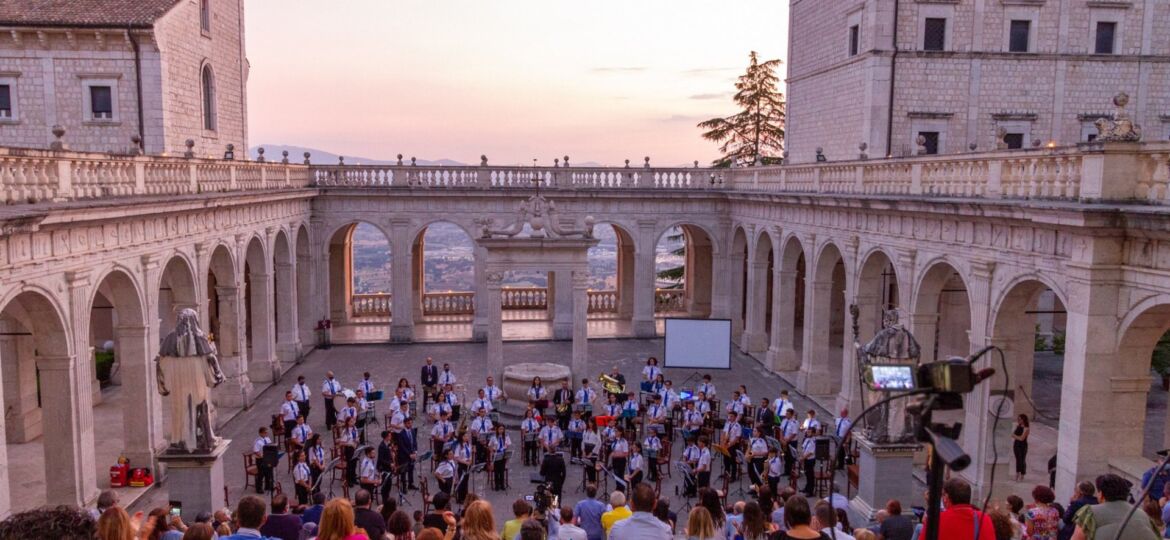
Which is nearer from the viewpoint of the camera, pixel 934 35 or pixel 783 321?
pixel 934 35

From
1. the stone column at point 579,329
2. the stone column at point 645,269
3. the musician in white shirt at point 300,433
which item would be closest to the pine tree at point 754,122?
the stone column at point 645,269

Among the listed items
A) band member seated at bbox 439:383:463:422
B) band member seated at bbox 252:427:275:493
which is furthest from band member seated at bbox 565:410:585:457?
band member seated at bbox 252:427:275:493

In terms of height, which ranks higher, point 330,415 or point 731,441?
point 731,441

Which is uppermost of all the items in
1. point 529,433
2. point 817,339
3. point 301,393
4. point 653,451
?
point 817,339

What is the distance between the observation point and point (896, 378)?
6316mm

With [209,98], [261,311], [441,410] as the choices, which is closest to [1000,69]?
[441,410]

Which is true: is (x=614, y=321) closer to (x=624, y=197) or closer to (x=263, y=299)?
(x=624, y=197)

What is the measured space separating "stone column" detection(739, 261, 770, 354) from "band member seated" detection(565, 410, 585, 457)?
1335cm

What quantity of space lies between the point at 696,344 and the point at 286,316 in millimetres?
14352

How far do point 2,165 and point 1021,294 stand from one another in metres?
17.3

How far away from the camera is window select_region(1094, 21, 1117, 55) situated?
28.0 metres

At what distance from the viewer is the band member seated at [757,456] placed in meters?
17.5

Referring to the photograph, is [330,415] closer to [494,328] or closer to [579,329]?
[494,328]

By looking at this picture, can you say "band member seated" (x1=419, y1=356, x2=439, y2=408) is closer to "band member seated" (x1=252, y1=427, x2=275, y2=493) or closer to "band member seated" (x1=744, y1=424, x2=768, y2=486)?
"band member seated" (x1=252, y1=427, x2=275, y2=493)
